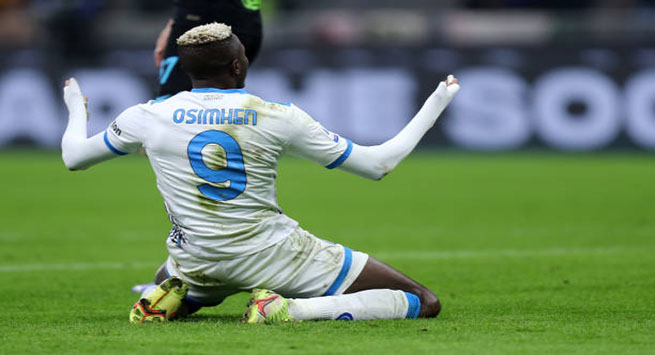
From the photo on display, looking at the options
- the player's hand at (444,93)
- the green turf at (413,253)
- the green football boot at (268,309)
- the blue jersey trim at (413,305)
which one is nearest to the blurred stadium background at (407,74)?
the green turf at (413,253)

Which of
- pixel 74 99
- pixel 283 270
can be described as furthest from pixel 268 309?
pixel 74 99

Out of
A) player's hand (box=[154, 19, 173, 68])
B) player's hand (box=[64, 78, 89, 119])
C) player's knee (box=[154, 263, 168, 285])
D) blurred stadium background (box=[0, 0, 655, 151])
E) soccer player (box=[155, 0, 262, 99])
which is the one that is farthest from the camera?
blurred stadium background (box=[0, 0, 655, 151])

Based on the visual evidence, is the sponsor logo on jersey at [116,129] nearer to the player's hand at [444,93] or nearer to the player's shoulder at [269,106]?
the player's shoulder at [269,106]

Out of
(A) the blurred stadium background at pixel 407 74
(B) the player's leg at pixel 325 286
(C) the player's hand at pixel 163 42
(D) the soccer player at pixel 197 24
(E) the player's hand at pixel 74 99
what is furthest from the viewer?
(A) the blurred stadium background at pixel 407 74

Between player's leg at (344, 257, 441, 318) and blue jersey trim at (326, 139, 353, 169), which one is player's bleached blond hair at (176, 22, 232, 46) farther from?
player's leg at (344, 257, 441, 318)

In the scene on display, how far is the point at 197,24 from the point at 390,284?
7.07ft

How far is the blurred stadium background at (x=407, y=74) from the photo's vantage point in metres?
16.6

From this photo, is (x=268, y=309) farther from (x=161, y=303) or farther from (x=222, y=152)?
(x=222, y=152)

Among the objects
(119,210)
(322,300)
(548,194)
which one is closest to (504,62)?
(548,194)

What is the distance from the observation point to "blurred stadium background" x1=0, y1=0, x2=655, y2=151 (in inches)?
655

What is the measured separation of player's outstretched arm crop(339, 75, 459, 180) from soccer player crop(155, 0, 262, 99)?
5.78 ft

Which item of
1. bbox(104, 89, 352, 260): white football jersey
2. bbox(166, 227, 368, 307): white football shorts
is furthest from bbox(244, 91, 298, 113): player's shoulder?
bbox(166, 227, 368, 307): white football shorts

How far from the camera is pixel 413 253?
7.88 m

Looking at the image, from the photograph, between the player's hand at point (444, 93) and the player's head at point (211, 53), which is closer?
the player's head at point (211, 53)
